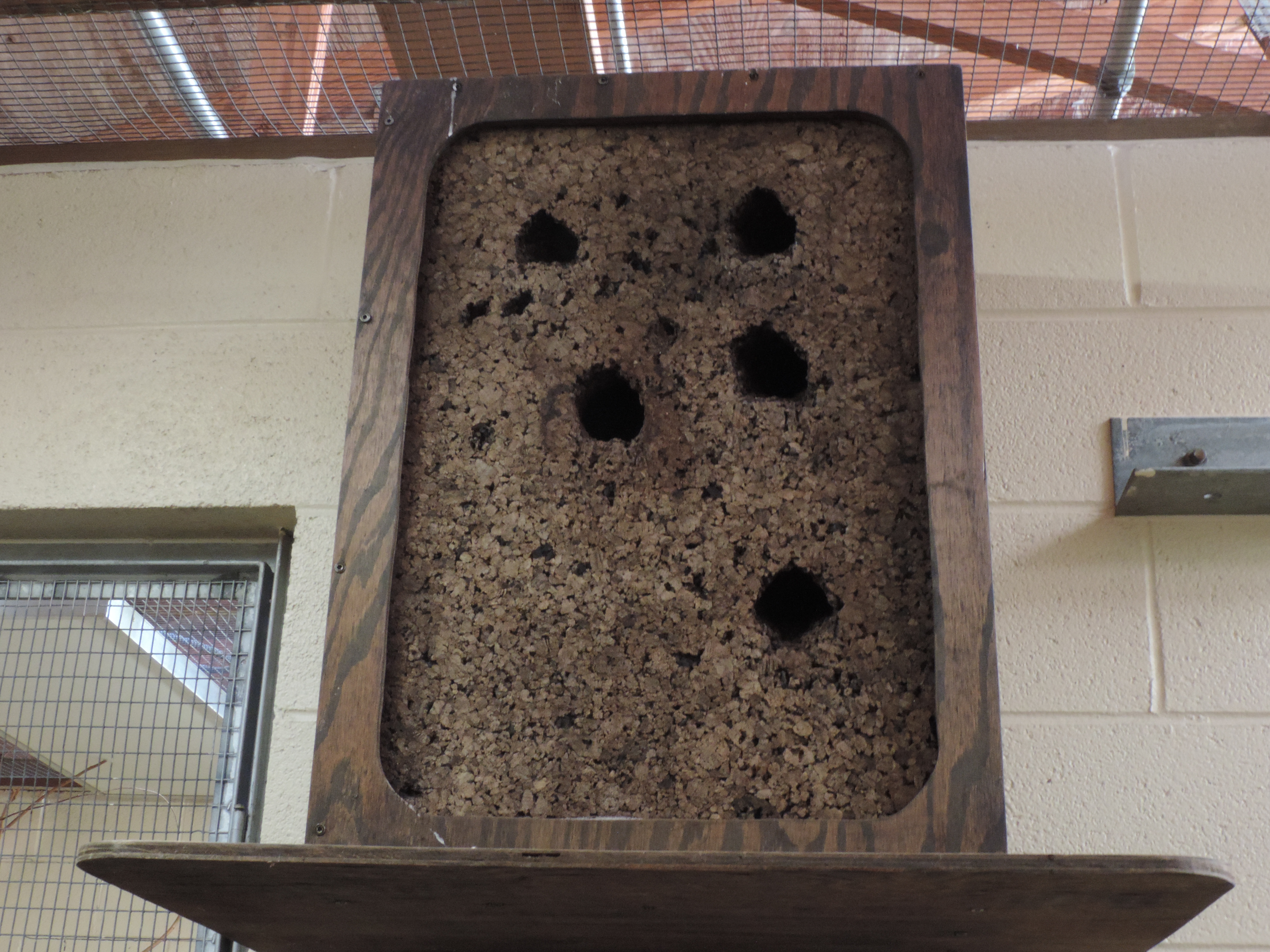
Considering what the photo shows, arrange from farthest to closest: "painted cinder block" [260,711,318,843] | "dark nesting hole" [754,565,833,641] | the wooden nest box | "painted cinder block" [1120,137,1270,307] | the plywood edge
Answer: "painted cinder block" [1120,137,1270,307] → "painted cinder block" [260,711,318,843] → "dark nesting hole" [754,565,833,641] → the wooden nest box → the plywood edge

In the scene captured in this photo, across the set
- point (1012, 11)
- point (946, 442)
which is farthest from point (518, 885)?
point (1012, 11)

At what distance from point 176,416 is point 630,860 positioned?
1.03m

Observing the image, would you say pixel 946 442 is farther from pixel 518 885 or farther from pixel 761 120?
pixel 518 885

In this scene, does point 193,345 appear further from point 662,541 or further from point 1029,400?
point 1029,400

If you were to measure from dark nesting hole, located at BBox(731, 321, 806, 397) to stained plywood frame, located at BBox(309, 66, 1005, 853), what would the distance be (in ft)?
0.48

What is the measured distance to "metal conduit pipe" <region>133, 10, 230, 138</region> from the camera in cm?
161

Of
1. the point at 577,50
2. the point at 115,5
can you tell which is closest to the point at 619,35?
the point at 577,50

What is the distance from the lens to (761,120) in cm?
128

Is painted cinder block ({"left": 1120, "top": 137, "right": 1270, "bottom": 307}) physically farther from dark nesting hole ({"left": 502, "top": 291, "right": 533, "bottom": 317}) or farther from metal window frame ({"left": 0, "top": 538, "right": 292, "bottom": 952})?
metal window frame ({"left": 0, "top": 538, "right": 292, "bottom": 952})

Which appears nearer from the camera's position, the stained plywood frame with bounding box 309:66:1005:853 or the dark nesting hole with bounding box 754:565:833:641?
the stained plywood frame with bounding box 309:66:1005:853

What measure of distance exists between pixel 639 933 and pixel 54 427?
1.06 metres

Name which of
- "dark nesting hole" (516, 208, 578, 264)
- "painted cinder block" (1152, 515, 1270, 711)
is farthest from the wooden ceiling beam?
"painted cinder block" (1152, 515, 1270, 711)

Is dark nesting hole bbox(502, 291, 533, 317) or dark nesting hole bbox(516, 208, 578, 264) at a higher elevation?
dark nesting hole bbox(516, 208, 578, 264)

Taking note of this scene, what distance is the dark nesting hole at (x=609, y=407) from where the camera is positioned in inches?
48.6
